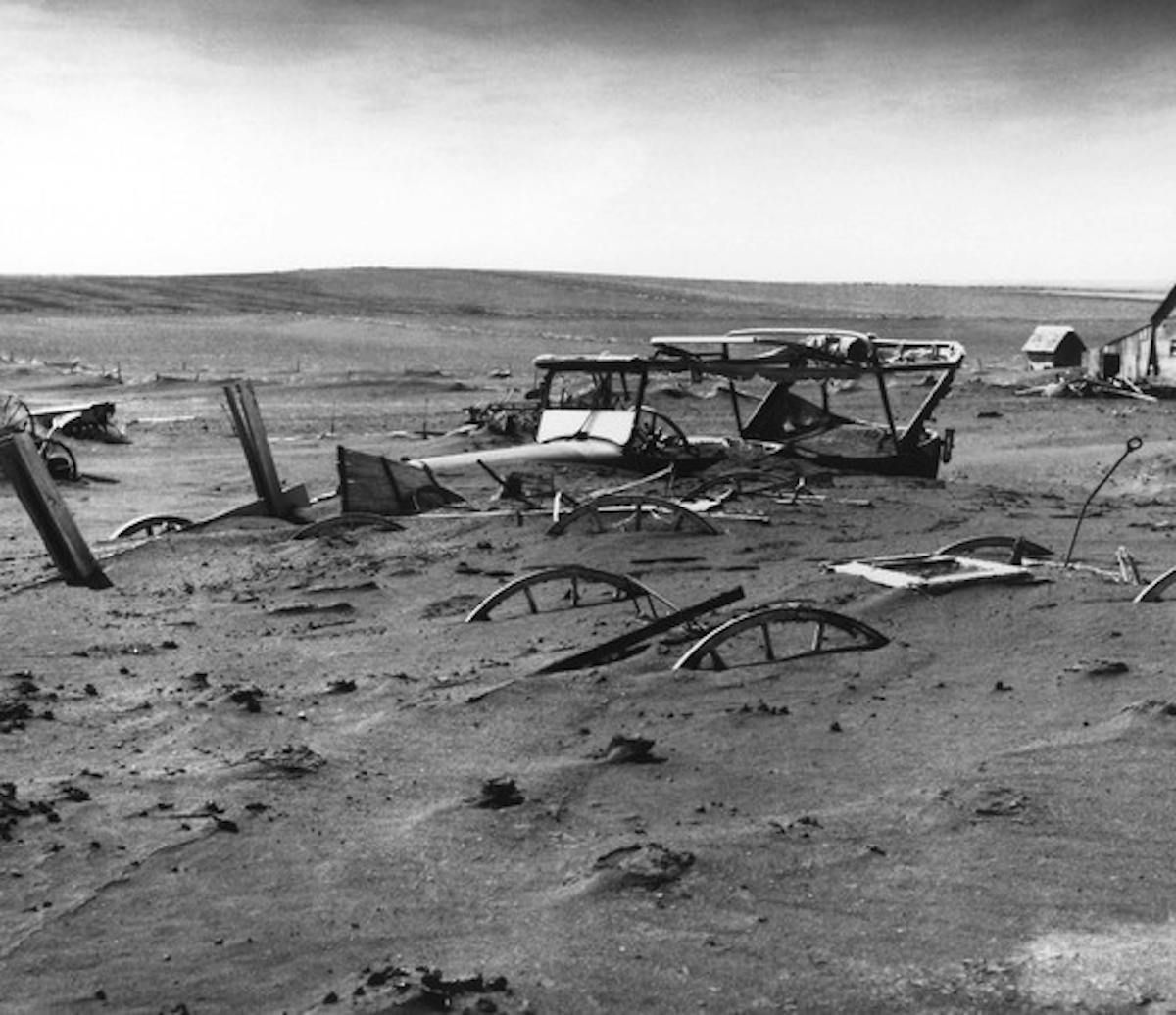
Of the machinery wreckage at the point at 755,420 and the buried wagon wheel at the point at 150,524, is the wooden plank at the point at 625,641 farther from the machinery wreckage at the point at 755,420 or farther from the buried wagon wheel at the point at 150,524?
the buried wagon wheel at the point at 150,524

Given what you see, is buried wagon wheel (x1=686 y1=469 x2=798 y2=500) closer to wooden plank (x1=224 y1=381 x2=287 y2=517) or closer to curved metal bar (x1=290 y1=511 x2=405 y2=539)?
curved metal bar (x1=290 y1=511 x2=405 y2=539)

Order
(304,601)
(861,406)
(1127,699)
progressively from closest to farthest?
(1127,699), (304,601), (861,406)

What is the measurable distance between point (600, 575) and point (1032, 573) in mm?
2661

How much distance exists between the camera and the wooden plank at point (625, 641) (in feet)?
25.6

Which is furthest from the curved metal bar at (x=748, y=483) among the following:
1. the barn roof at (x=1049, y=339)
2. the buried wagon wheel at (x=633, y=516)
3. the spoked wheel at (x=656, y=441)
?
the barn roof at (x=1049, y=339)

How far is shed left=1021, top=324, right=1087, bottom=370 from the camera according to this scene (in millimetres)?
37906

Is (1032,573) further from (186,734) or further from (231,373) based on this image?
(231,373)

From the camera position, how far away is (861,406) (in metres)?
28.5

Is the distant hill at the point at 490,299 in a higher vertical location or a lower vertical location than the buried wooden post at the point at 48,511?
higher

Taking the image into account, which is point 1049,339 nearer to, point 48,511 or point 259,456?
point 259,456

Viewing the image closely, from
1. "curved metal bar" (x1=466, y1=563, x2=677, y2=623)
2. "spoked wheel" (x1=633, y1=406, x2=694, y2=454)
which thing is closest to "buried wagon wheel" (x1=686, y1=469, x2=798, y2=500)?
"spoked wheel" (x1=633, y1=406, x2=694, y2=454)

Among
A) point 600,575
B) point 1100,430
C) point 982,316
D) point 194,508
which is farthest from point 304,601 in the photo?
point 982,316

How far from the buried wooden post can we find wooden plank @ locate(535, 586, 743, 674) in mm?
4374

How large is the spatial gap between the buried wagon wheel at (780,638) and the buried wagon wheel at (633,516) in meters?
2.69
